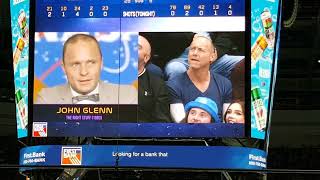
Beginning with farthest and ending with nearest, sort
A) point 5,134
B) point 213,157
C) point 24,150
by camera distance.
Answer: point 5,134 → point 24,150 → point 213,157

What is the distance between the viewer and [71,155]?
16.9ft

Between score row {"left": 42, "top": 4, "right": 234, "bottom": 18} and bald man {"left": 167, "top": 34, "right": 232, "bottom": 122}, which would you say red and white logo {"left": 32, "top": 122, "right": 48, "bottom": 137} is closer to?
score row {"left": 42, "top": 4, "right": 234, "bottom": 18}

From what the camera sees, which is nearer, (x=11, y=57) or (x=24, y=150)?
(x=24, y=150)

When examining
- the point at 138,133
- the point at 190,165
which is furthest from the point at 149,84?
the point at 190,165

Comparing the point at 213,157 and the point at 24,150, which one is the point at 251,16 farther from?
the point at 24,150

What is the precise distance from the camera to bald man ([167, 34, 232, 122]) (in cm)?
514

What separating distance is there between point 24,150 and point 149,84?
1343mm

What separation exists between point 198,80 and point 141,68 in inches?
20.6

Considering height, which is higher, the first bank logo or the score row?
the score row

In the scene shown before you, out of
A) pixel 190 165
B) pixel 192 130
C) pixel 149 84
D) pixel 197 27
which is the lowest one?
pixel 190 165

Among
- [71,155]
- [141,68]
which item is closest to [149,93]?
[141,68]

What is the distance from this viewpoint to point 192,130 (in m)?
5.07

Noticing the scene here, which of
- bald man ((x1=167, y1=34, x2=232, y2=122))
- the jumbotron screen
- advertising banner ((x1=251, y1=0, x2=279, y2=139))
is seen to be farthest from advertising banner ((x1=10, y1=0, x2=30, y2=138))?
advertising banner ((x1=251, y1=0, x2=279, y2=139))

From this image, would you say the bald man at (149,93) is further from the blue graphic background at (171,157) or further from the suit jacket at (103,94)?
the blue graphic background at (171,157)
